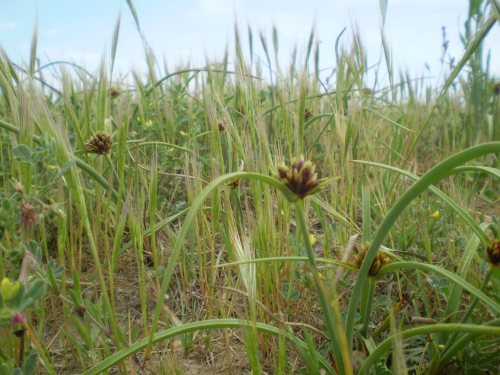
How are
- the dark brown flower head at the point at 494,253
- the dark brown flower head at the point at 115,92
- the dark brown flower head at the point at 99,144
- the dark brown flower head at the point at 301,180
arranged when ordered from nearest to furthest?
the dark brown flower head at the point at 301,180, the dark brown flower head at the point at 494,253, the dark brown flower head at the point at 99,144, the dark brown flower head at the point at 115,92

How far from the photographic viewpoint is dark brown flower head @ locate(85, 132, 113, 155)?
1.05m

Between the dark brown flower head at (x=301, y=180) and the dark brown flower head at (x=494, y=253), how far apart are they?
0.30 m

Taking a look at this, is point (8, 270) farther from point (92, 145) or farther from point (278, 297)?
point (278, 297)

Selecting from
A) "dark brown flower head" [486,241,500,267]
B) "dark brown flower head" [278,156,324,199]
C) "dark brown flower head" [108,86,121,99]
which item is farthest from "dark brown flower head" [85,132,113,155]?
"dark brown flower head" [108,86,121,99]

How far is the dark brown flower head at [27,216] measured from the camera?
0.64m

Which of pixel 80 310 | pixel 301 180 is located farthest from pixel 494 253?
pixel 80 310

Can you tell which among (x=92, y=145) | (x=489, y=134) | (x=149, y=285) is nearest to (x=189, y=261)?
Result: (x=149, y=285)

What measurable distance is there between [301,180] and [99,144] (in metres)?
0.62

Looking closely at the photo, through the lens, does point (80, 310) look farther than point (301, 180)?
Yes

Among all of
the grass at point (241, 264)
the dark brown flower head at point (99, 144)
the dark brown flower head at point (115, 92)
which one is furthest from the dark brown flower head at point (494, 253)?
the dark brown flower head at point (115, 92)

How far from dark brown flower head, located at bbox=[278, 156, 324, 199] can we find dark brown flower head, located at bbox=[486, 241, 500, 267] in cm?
30

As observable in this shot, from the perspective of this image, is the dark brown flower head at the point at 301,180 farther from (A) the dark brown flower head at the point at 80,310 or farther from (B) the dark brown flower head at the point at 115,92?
(B) the dark brown flower head at the point at 115,92

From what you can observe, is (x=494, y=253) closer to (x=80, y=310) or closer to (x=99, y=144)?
(x=80, y=310)

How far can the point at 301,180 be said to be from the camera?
0.58m
